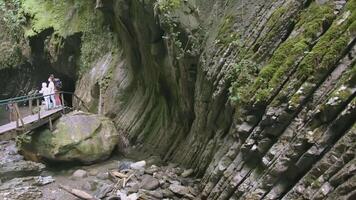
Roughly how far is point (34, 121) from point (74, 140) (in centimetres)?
202

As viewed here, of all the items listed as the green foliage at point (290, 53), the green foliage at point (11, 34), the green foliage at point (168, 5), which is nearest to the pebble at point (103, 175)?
the green foliage at point (168, 5)

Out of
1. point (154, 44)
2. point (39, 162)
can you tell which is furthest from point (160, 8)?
point (39, 162)

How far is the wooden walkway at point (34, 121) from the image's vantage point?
17.0 m

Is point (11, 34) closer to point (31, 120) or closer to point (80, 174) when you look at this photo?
point (31, 120)

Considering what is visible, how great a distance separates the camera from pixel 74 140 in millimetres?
17266

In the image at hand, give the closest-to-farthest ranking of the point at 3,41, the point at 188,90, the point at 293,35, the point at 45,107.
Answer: the point at 293,35, the point at 188,90, the point at 45,107, the point at 3,41

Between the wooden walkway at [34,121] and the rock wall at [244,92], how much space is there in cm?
258

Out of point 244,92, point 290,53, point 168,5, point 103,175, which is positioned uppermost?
point 168,5

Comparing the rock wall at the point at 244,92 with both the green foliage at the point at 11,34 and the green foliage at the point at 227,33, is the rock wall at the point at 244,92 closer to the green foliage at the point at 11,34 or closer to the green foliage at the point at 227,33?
the green foliage at the point at 227,33

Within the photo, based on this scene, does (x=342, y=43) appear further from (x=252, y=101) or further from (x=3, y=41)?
(x=3, y=41)

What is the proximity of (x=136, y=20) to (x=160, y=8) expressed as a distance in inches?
133

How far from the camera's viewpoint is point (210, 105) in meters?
13.0

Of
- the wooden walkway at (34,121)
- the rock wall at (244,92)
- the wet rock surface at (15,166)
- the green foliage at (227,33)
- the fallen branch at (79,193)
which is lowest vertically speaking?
the wet rock surface at (15,166)

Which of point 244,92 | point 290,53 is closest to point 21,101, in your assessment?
point 244,92
